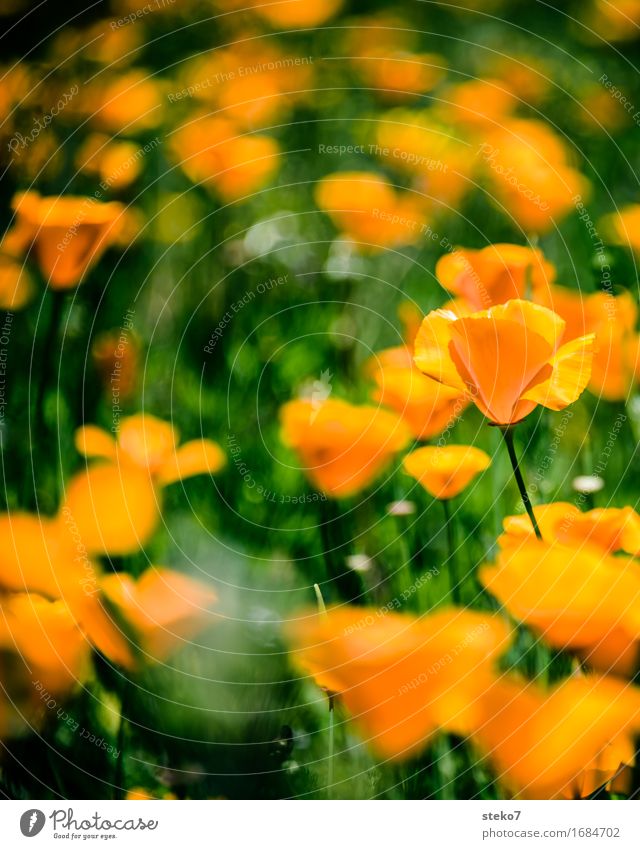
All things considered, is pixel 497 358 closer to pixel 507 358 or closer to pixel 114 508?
pixel 507 358

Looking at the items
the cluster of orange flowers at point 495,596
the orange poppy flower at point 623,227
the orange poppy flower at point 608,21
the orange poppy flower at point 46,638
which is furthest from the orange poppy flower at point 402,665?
the orange poppy flower at point 608,21

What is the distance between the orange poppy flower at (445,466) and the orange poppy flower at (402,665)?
0.20ft

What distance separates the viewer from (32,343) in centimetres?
39

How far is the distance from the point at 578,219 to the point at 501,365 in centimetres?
12

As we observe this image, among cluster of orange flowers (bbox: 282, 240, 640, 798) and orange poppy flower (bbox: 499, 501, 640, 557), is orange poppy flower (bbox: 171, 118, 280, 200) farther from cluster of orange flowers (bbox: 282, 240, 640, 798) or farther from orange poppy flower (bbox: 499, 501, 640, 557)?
orange poppy flower (bbox: 499, 501, 640, 557)

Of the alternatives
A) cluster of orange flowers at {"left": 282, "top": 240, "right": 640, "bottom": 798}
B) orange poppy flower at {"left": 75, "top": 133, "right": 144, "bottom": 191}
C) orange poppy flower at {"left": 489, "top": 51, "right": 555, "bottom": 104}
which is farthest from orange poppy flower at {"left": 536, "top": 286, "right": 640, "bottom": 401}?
orange poppy flower at {"left": 75, "top": 133, "right": 144, "bottom": 191}

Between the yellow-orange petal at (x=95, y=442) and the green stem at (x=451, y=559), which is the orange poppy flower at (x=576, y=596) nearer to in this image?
the green stem at (x=451, y=559)

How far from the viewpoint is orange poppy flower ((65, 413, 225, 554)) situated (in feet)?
1.25

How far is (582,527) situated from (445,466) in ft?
0.23

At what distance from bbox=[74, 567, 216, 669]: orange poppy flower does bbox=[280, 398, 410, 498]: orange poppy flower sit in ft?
0.27

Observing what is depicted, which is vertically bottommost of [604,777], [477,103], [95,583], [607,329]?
[604,777]

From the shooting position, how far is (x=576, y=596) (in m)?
0.34

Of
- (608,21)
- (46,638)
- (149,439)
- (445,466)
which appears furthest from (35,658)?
(608,21)
